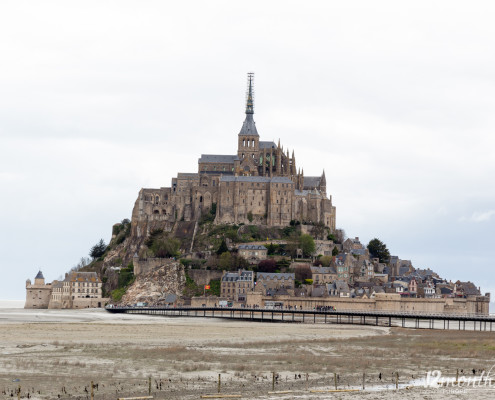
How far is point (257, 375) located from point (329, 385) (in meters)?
4.11

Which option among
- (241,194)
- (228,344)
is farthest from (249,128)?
(228,344)

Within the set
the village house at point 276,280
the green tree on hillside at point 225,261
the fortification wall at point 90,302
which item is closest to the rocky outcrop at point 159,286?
the fortification wall at point 90,302

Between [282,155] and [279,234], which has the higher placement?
[282,155]

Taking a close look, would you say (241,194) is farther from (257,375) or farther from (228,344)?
(257,375)

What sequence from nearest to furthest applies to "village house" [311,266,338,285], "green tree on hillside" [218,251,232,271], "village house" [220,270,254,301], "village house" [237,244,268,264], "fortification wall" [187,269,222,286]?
"village house" [220,270,254,301], "village house" [311,266,338,285], "fortification wall" [187,269,222,286], "green tree on hillside" [218,251,232,271], "village house" [237,244,268,264]

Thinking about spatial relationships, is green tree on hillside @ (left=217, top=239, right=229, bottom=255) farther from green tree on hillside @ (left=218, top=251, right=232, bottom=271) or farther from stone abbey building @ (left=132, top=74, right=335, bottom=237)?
stone abbey building @ (left=132, top=74, right=335, bottom=237)

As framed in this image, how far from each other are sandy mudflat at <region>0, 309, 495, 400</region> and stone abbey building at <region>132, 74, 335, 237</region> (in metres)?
64.2

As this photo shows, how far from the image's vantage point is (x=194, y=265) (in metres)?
121

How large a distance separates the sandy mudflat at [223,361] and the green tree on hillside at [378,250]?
72.2 metres

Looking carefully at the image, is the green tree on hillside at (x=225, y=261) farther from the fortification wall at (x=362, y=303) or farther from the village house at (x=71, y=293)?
the village house at (x=71, y=293)

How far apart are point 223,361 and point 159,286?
247 ft

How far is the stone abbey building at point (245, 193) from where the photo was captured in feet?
425

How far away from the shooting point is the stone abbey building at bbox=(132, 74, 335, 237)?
425 feet

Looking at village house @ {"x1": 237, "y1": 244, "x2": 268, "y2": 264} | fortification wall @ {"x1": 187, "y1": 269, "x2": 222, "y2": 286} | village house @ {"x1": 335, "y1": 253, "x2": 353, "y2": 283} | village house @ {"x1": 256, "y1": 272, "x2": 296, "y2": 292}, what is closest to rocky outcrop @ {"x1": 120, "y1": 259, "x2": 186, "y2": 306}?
fortification wall @ {"x1": 187, "y1": 269, "x2": 222, "y2": 286}
